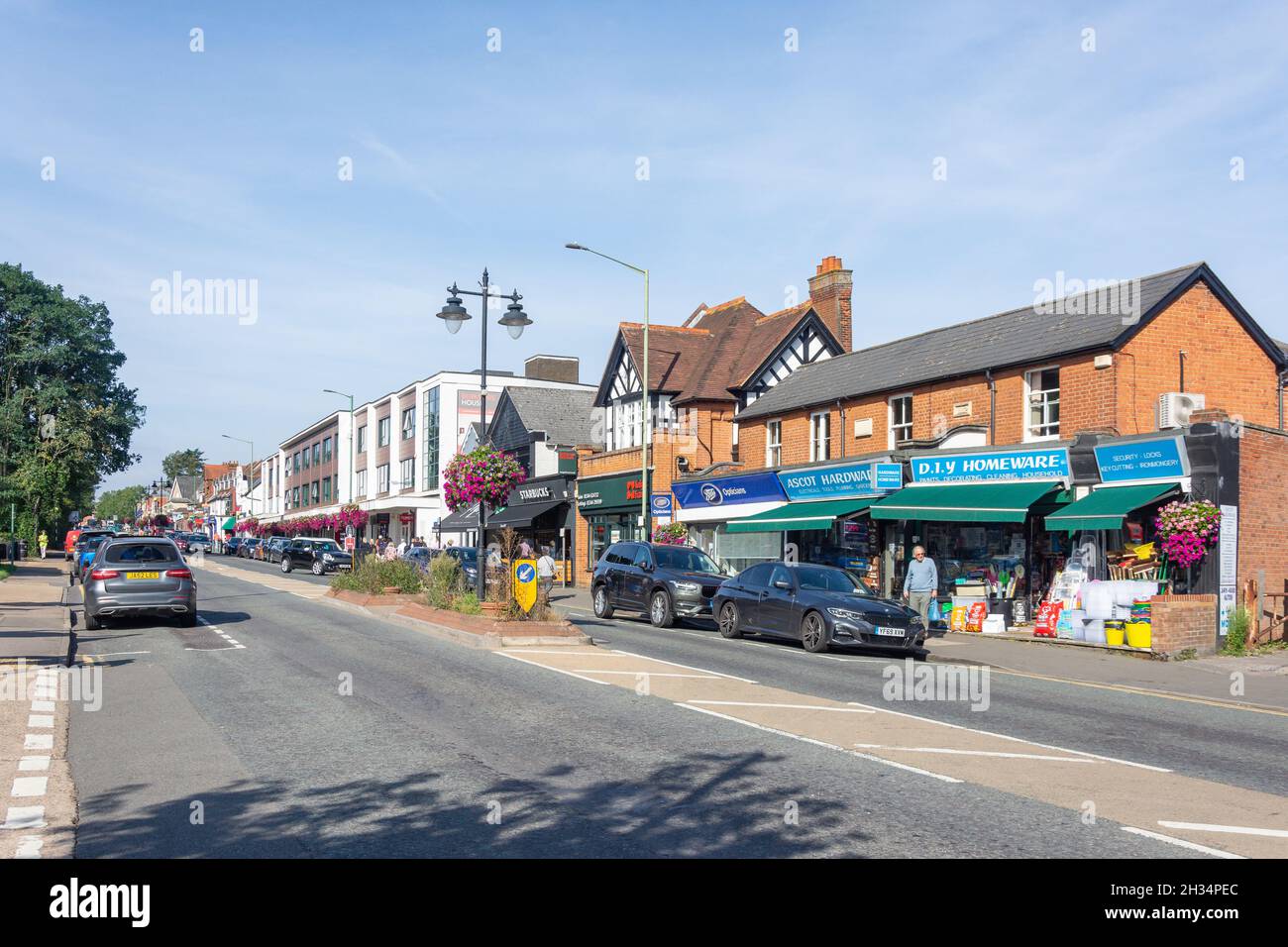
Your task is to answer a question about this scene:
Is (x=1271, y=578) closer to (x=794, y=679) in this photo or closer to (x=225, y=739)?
(x=794, y=679)

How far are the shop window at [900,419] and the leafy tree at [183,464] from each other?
17141 cm

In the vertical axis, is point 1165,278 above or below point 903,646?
above

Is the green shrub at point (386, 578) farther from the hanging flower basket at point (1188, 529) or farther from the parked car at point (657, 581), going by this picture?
the hanging flower basket at point (1188, 529)

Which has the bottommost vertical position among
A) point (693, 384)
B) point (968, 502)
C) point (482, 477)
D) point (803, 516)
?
point (803, 516)

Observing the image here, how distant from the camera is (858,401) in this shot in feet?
91.4

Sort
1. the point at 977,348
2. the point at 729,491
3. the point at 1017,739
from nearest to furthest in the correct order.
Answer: the point at 1017,739 → the point at 977,348 → the point at 729,491

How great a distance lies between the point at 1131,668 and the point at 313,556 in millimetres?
37298

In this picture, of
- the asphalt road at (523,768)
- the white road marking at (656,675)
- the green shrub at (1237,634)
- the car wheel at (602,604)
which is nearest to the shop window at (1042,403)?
the green shrub at (1237,634)

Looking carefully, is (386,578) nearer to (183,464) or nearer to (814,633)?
(814,633)

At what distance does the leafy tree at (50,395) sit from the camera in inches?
2115

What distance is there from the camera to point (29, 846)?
5914 mm

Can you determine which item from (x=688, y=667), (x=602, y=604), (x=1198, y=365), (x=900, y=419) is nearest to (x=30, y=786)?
(x=688, y=667)
